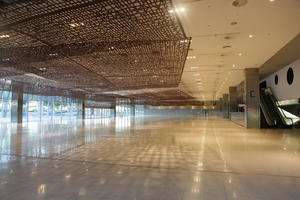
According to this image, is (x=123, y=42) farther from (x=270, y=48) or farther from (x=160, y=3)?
(x=270, y=48)

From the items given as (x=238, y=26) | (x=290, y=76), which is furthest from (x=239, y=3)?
(x=290, y=76)

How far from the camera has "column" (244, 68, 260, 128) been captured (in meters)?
15.6

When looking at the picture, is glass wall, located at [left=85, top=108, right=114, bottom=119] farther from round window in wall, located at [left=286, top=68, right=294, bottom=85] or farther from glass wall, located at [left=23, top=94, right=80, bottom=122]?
round window in wall, located at [left=286, top=68, right=294, bottom=85]

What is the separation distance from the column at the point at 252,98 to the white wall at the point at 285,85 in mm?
2386

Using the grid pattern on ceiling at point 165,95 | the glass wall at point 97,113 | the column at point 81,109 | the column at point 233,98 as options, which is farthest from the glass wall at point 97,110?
the column at point 233,98

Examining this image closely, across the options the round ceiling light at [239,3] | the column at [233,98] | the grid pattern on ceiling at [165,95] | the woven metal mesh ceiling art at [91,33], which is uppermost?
the round ceiling light at [239,3]

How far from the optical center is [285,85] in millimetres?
16828

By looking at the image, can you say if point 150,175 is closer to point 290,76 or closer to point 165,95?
point 290,76

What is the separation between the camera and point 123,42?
24.8 feet

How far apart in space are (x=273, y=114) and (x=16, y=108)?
2614 cm

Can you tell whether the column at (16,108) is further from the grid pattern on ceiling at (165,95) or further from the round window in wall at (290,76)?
the round window in wall at (290,76)

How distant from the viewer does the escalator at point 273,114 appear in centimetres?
1652

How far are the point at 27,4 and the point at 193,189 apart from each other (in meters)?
5.14

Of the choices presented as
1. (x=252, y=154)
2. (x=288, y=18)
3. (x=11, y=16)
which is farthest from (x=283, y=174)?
(x=11, y=16)
